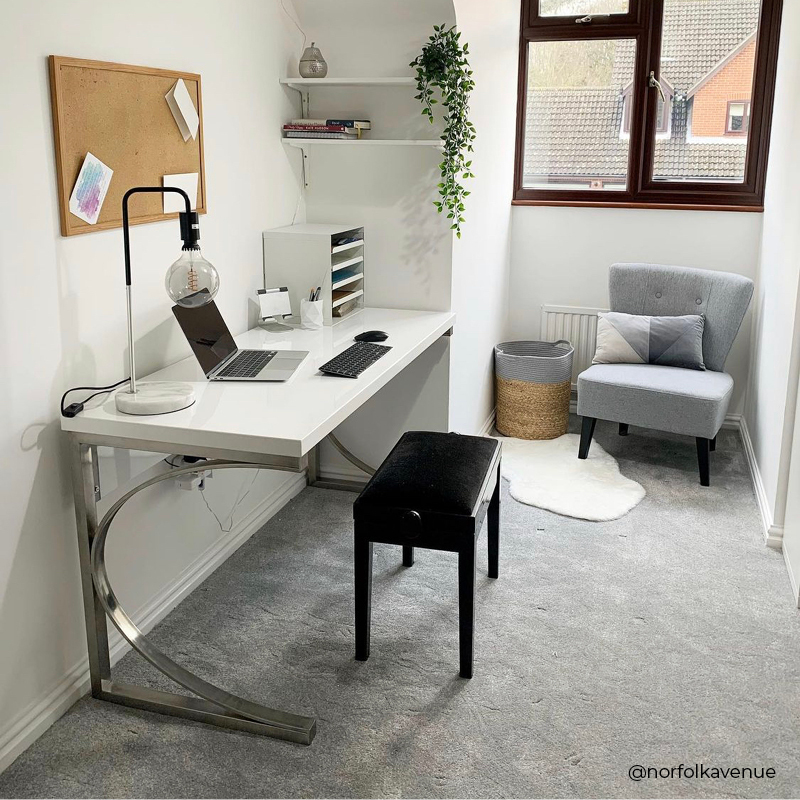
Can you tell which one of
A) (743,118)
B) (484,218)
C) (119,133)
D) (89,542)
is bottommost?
(89,542)

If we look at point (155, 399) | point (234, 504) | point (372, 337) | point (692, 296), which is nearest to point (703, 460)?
point (692, 296)

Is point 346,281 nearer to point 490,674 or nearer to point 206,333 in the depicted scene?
point 206,333

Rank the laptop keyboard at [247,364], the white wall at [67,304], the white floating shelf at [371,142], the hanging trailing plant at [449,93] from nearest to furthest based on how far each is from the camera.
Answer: the white wall at [67,304] → the laptop keyboard at [247,364] → the hanging trailing plant at [449,93] → the white floating shelf at [371,142]

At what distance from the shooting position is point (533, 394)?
13.5 feet

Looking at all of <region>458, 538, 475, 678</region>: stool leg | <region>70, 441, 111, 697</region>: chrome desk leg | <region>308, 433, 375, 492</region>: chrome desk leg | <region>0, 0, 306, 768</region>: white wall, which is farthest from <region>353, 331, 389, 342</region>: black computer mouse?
<region>70, 441, 111, 697</region>: chrome desk leg

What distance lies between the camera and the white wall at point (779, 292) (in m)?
3.05

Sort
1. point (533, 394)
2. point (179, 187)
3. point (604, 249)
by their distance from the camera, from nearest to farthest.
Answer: point (179, 187), point (533, 394), point (604, 249)

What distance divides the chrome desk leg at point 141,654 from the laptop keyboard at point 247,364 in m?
0.33

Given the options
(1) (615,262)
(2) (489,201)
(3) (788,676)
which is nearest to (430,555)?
(3) (788,676)

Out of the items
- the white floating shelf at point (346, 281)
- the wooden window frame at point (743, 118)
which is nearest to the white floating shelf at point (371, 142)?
the white floating shelf at point (346, 281)

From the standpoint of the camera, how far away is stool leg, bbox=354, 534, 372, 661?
2.30 m

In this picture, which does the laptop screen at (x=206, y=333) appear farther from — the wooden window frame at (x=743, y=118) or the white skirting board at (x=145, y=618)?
the wooden window frame at (x=743, y=118)

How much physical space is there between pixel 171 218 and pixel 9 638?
120 cm

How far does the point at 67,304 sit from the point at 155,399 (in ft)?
1.03
